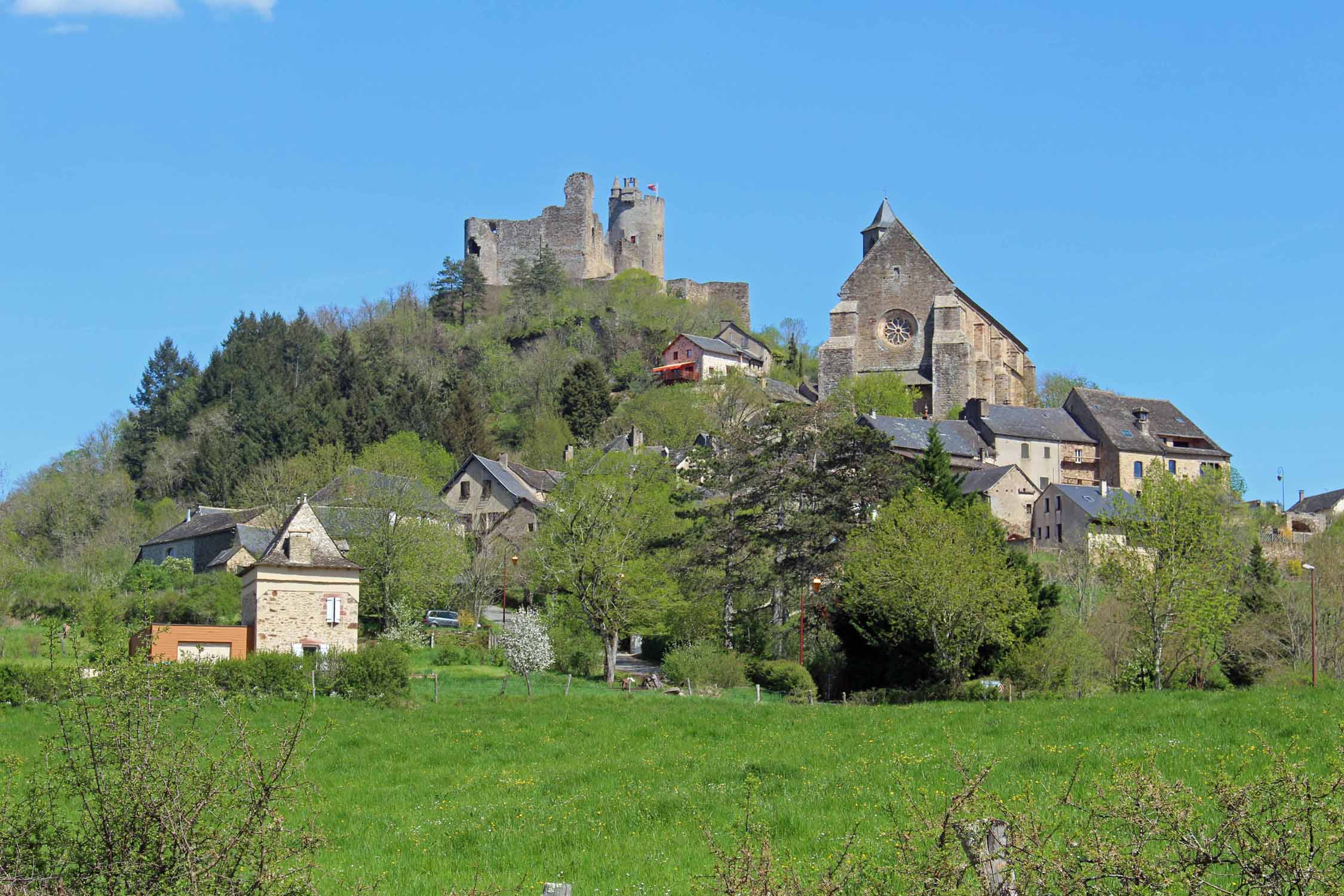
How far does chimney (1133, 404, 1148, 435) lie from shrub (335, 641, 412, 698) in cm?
5249

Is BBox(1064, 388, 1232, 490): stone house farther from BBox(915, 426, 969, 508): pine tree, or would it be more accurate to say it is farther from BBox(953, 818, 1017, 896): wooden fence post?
BBox(953, 818, 1017, 896): wooden fence post

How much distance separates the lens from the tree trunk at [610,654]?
116ft

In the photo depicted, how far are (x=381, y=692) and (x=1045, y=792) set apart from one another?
16353 millimetres

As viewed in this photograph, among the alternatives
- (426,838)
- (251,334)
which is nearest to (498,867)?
(426,838)

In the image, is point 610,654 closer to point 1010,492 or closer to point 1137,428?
point 1010,492

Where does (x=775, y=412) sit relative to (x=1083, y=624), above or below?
above

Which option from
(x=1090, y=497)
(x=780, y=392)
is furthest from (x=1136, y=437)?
(x=780, y=392)

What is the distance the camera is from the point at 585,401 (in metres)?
75.8

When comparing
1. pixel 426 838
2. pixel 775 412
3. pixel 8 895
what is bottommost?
pixel 426 838

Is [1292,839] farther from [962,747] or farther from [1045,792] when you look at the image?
[962,747]

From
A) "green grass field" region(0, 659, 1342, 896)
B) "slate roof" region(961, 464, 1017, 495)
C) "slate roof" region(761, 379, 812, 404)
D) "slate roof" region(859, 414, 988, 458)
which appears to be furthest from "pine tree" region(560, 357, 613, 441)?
"green grass field" region(0, 659, 1342, 896)

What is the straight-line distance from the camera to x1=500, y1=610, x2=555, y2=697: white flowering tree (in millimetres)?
33625

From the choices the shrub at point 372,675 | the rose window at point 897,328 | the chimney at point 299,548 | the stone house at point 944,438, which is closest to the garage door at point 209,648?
the chimney at point 299,548

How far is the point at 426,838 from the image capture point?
13.5m
